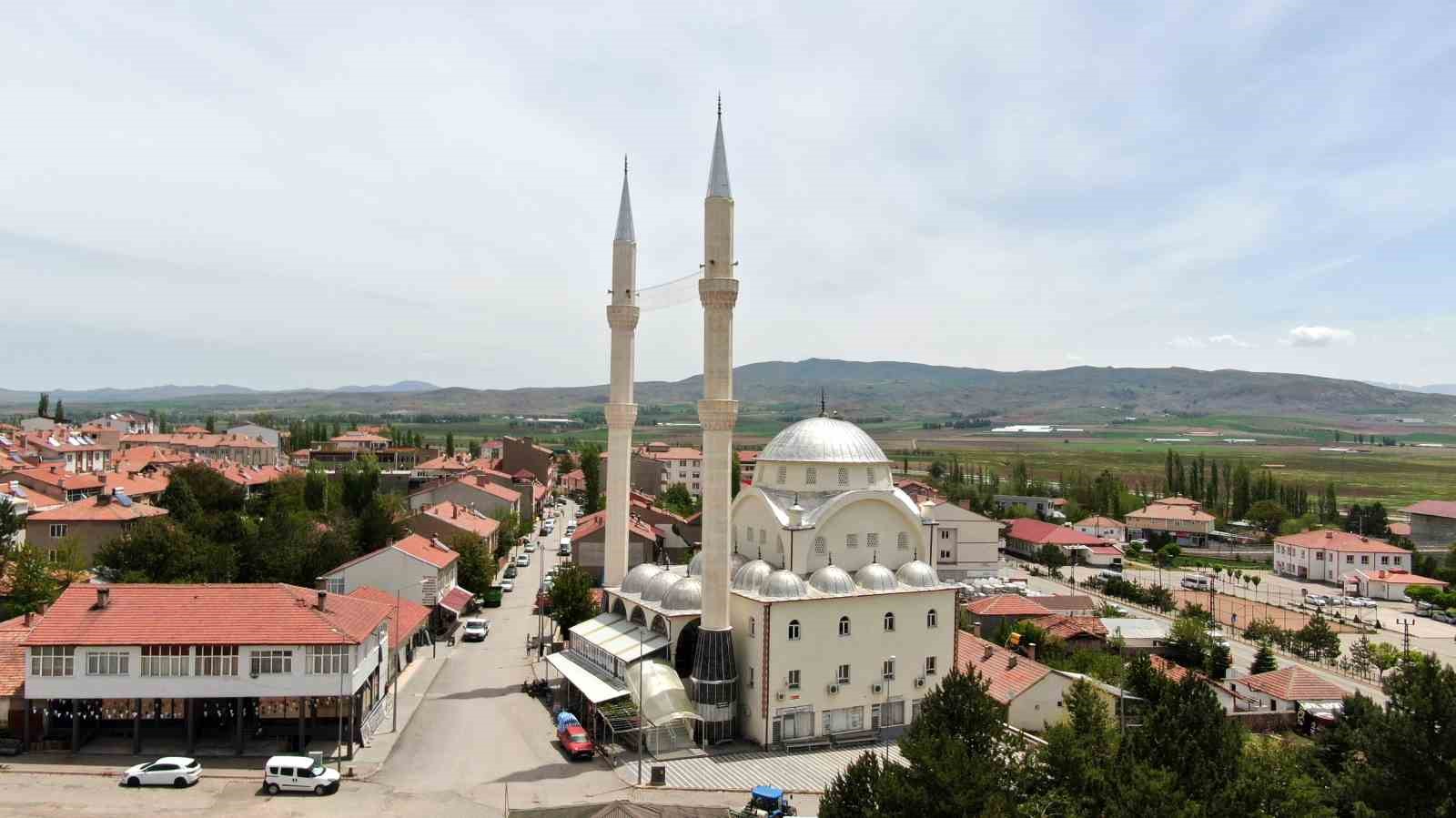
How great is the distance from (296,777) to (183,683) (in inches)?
195

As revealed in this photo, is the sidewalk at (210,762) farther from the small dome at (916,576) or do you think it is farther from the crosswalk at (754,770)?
the small dome at (916,576)

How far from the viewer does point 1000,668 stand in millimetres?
33469

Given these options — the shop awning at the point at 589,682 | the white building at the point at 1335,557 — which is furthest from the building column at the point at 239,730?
the white building at the point at 1335,557

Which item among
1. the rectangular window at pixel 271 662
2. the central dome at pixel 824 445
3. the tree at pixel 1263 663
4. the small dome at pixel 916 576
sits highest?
the central dome at pixel 824 445

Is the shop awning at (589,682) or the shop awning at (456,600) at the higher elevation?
the shop awning at (589,682)

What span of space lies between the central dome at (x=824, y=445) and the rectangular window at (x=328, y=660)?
608 inches

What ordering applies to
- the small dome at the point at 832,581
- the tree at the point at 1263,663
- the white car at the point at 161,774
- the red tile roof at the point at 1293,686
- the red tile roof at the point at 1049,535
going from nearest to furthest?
the white car at the point at 161,774, the small dome at the point at 832,581, the red tile roof at the point at 1293,686, the tree at the point at 1263,663, the red tile roof at the point at 1049,535

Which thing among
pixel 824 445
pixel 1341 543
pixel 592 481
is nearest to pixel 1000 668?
pixel 824 445

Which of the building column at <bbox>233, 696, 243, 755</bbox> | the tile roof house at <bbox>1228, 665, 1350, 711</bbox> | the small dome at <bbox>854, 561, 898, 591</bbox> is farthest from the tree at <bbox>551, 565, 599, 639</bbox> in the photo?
the tile roof house at <bbox>1228, 665, 1350, 711</bbox>

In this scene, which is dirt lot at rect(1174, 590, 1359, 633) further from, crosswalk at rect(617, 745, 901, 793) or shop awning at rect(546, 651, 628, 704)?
shop awning at rect(546, 651, 628, 704)

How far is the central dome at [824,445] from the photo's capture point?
34188 millimetres

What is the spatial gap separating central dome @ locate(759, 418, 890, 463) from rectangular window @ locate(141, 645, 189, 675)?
19.0m

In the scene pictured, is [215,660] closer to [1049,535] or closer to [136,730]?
[136,730]

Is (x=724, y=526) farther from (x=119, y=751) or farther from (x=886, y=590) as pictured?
(x=119, y=751)
